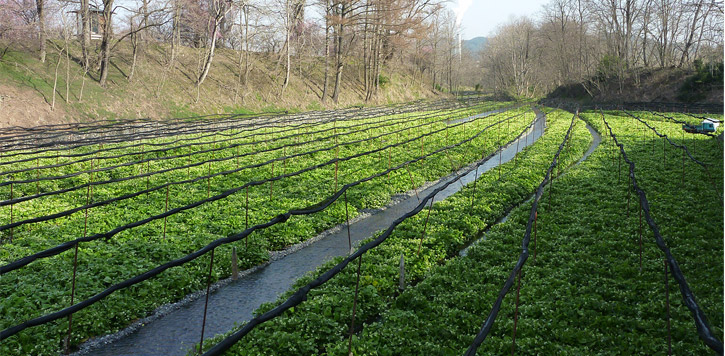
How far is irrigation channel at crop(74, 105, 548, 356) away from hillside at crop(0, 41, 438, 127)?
29.4m

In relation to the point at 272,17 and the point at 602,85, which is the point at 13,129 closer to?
the point at 272,17

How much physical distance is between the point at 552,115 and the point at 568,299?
50809 millimetres

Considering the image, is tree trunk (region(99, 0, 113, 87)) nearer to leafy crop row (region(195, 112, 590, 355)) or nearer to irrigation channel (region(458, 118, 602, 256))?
leafy crop row (region(195, 112, 590, 355))

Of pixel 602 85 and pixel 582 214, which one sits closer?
pixel 582 214

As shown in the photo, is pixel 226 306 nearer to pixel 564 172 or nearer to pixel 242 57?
pixel 564 172

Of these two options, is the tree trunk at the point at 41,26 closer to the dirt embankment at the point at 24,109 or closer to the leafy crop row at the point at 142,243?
the dirt embankment at the point at 24,109

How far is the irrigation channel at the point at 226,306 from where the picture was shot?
9.11m

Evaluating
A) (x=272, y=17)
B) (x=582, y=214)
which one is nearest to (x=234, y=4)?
(x=272, y=17)

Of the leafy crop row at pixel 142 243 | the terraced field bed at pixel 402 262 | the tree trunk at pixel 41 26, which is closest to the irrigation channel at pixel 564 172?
the terraced field bed at pixel 402 262

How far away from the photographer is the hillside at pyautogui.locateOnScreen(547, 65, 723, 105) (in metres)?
59.5

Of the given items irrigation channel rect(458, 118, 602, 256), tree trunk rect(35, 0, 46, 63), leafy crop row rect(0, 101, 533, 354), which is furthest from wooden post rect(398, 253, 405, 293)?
tree trunk rect(35, 0, 46, 63)

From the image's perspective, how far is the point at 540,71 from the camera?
10831 centimetres

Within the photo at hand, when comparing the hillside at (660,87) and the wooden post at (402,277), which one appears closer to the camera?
the wooden post at (402,277)

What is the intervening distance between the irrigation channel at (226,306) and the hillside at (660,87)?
58744 mm
